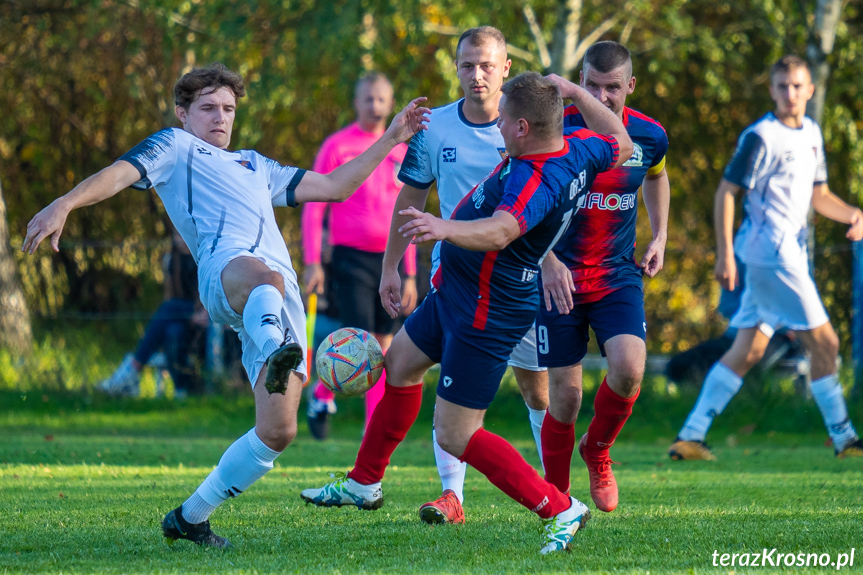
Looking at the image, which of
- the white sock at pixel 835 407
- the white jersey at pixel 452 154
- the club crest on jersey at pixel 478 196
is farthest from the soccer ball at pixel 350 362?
the white sock at pixel 835 407

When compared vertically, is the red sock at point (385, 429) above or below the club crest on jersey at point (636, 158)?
below

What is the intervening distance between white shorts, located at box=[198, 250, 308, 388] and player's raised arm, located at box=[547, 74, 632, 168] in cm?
146

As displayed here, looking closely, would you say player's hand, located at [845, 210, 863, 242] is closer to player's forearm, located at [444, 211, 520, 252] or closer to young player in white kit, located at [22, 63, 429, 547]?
young player in white kit, located at [22, 63, 429, 547]

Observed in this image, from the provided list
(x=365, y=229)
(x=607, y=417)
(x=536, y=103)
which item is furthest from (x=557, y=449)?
(x=365, y=229)

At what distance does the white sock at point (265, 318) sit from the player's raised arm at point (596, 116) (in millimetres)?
1512

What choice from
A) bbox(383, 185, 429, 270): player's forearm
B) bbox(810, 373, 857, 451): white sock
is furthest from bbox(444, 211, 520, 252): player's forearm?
bbox(810, 373, 857, 451): white sock

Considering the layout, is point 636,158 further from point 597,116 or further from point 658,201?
point 597,116

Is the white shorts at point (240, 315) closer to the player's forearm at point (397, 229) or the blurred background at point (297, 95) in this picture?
the player's forearm at point (397, 229)

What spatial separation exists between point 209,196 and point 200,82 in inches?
22.5

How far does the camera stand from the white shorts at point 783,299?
24.6ft

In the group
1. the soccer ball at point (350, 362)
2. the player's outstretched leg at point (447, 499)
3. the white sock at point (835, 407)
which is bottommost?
the white sock at point (835, 407)

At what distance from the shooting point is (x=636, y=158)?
4980mm

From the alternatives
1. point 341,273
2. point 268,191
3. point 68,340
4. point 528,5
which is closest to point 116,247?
point 68,340

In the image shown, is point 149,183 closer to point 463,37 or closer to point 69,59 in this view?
point 463,37
